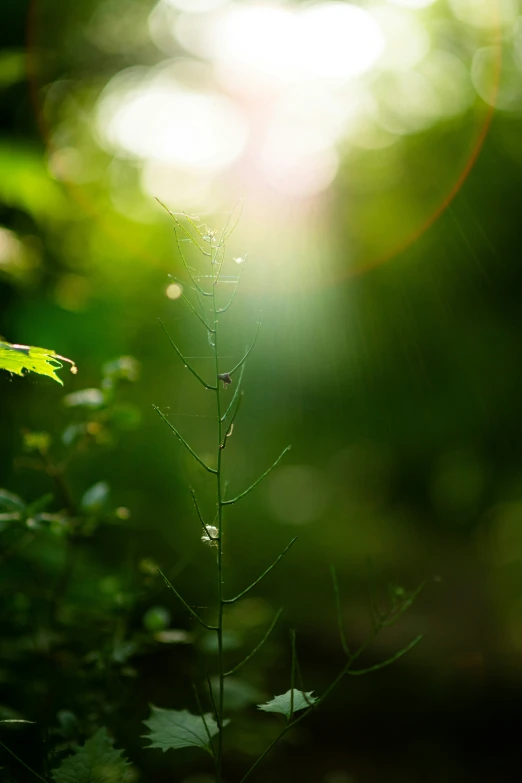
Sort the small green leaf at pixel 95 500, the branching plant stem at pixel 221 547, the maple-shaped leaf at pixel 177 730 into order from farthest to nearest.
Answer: the small green leaf at pixel 95 500, the maple-shaped leaf at pixel 177 730, the branching plant stem at pixel 221 547

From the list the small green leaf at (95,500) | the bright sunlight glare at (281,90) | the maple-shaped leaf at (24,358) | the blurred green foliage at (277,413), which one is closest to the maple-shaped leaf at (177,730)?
the blurred green foliage at (277,413)

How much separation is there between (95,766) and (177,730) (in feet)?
0.46

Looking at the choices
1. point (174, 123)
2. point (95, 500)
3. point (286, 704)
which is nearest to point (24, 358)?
point (95, 500)

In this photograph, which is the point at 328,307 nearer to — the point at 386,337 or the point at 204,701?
the point at 386,337

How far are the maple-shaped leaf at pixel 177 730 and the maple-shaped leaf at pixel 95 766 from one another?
61 millimetres

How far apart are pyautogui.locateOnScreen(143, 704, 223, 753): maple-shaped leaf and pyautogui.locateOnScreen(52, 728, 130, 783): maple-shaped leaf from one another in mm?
61

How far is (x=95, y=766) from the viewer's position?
38.8 inches

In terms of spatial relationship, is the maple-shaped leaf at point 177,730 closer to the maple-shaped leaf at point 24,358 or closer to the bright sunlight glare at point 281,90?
the maple-shaped leaf at point 24,358

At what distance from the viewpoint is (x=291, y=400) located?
4.44 meters

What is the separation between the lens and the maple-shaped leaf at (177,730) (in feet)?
3.09

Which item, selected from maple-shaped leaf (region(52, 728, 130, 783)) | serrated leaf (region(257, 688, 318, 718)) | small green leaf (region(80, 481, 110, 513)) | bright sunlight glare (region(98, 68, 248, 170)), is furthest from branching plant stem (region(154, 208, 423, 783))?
bright sunlight glare (region(98, 68, 248, 170))

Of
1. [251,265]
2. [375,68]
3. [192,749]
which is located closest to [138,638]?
[192,749]

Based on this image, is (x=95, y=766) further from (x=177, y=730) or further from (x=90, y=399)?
(x=90, y=399)

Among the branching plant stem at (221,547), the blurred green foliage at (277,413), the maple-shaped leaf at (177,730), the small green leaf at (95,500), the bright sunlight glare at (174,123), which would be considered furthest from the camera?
the bright sunlight glare at (174,123)
